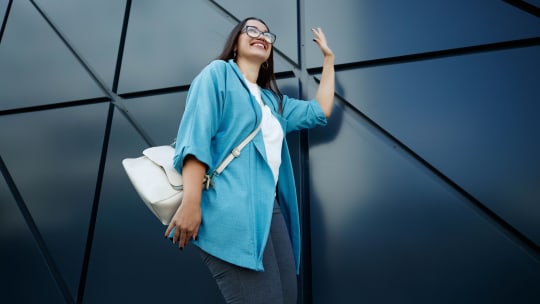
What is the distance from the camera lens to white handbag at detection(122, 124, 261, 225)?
124 cm

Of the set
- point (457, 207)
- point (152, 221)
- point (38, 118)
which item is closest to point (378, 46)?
point (457, 207)

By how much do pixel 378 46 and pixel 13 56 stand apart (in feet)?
8.41

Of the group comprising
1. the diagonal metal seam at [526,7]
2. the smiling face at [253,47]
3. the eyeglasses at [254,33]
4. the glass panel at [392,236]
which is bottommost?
the glass panel at [392,236]

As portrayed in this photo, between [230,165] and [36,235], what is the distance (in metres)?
1.79

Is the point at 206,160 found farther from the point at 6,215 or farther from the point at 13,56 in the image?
the point at 13,56

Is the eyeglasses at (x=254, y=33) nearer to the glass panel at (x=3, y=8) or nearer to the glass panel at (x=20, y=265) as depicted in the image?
the glass panel at (x=20, y=265)

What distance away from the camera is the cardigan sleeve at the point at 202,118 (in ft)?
3.96

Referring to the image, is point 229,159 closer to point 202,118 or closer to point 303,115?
point 202,118

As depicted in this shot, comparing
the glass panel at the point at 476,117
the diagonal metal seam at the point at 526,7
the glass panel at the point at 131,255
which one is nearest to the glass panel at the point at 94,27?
the glass panel at the point at 131,255

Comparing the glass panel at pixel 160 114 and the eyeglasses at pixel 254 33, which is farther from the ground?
the eyeglasses at pixel 254 33

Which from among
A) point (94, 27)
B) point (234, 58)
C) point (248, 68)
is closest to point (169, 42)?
point (94, 27)

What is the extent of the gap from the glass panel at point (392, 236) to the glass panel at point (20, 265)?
162 centimetres

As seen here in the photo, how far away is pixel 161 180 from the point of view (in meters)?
1.28

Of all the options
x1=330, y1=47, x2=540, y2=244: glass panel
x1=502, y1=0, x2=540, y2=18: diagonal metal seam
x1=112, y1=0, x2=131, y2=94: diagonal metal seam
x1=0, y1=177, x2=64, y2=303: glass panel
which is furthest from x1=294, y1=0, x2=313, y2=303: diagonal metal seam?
x1=0, y1=177, x2=64, y2=303: glass panel
